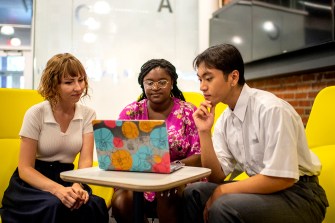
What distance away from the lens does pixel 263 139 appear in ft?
4.82

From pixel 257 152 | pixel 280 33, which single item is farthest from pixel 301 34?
pixel 257 152

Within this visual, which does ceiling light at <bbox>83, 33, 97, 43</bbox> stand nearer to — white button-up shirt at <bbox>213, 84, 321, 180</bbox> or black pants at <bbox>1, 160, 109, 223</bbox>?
black pants at <bbox>1, 160, 109, 223</bbox>

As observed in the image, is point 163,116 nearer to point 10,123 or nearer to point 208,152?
point 208,152

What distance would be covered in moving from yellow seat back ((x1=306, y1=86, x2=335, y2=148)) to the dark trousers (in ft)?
1.78

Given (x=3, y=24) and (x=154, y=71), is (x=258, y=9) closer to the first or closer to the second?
(x=154, y=71)

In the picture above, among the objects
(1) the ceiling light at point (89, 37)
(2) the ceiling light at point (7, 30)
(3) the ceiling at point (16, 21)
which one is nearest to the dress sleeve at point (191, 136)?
(1) the ceiling light at point (89, 37)

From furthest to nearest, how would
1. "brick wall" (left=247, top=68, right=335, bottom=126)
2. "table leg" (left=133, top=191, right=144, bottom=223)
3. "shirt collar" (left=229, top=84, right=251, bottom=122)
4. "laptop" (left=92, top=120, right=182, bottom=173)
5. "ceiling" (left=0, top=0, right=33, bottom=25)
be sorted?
"ceiling" (left=0, top=0, right=33, bottom=25)
"brick wall" (left=247, top=68, right=335, bottom=126)
"shirt collar" (left=229, top=84, right=251, bottom=122)
"table leg" (left=133, top=191, right=144, bottom=223)
"laptop" (left=92, top=120, right=182, bottom=173)

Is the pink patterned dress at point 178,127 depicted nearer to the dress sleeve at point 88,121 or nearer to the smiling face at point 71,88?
the dress sleeve at point 88,121

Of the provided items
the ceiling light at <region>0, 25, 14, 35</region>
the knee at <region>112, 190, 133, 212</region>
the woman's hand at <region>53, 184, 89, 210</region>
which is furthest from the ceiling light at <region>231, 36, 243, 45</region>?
the ceiling light at <region>0, 25, 14, 35</region>

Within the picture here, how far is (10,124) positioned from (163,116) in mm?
930

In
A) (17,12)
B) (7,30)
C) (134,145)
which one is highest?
(17,12)

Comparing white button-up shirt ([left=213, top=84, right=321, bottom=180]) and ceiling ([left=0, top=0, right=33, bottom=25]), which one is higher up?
ceiling ([left=0, top=0, right=33, bottom=25])

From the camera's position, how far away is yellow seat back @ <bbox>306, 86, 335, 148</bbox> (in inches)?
77.3

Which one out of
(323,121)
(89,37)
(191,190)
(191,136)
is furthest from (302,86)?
(89,37)
